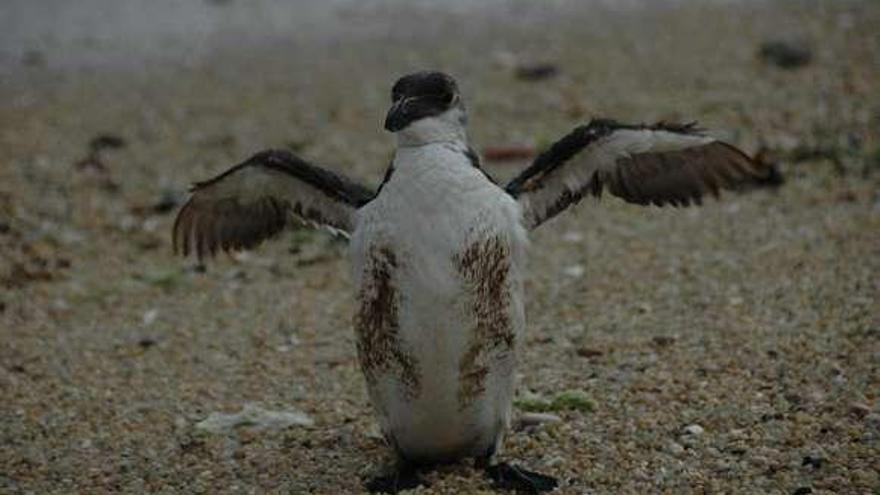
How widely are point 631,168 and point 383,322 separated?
3.98 ft

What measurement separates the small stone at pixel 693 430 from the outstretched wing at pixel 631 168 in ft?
3.02

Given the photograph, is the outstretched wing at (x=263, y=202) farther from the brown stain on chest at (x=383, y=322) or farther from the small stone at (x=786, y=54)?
the small stone at (x=786, y=54)

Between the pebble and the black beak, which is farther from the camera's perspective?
the pebble

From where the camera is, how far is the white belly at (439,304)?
4945 millimetres

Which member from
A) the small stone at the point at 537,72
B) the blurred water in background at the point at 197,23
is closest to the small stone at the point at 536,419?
the small stone at the point at 537,72

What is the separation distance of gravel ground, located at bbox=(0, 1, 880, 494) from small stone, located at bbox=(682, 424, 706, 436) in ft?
0.08

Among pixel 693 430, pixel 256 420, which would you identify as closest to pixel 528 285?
pixel 256 420

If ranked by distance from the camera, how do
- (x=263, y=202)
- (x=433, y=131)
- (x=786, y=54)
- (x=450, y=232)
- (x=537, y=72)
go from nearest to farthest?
1. (x=450, y=232)
2. (x=433, y=131)
3. (x=263, y=202)
4. (x=786, y=54)
5. (x=537, y=72)

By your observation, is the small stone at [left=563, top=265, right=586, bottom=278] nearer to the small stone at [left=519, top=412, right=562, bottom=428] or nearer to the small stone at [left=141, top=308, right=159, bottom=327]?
the small stone at [left=519, top=412, right=562, bottom=428]

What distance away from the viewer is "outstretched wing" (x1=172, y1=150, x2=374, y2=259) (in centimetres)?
550

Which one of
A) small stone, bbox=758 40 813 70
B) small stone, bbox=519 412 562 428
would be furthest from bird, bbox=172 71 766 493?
small stone, bbox=758 40 813 70

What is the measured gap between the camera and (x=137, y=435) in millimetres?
6156

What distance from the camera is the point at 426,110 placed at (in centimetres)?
505

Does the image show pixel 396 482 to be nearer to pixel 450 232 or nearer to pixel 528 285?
pixel 450 232
